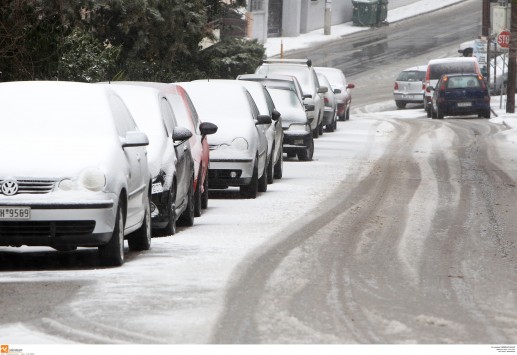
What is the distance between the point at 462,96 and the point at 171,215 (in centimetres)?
3429

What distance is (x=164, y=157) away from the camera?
15.2 m

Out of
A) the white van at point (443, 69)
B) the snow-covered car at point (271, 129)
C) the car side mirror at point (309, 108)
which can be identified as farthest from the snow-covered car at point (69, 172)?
the white van at point (443, 69)

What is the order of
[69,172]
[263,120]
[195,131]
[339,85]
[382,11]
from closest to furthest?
[69,172], [195,131], [263,120], [339,85], [382,11]

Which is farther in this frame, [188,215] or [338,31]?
[338,31]

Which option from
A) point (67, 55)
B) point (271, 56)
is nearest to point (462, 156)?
point (67, 55)

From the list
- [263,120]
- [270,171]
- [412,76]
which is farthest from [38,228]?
[412,76]

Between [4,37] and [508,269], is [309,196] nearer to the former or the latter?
[4,37]

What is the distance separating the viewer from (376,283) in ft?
37.8

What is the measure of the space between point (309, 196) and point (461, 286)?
911cm

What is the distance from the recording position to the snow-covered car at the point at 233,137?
20109 millimetres

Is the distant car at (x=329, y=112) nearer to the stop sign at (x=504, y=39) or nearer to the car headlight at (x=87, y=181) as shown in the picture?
the stop sign at (x=504, y=39)

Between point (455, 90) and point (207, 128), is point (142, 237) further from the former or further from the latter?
point (455, 90)

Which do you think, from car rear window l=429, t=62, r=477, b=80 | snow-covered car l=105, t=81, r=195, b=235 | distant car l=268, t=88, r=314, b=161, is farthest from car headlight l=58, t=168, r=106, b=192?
car rear window l=429, t=62, r=477, b=80
